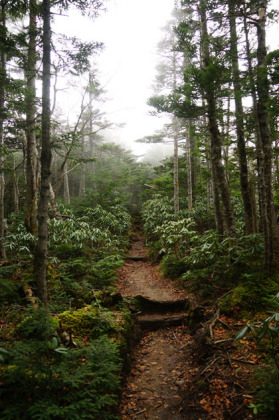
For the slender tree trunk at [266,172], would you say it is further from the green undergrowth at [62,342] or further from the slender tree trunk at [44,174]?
the slender tree trunk at [44,174]

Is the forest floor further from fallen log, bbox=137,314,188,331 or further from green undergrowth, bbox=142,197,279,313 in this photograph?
green undergrowth, bbox=142,197,279,313

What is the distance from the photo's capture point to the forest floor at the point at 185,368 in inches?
117

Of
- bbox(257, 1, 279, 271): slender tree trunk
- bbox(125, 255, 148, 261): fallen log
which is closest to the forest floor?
bbox(257, 1, 279, 271): slender tree trunk

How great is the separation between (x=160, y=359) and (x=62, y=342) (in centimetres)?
218

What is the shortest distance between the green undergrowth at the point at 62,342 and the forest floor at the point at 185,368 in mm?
489

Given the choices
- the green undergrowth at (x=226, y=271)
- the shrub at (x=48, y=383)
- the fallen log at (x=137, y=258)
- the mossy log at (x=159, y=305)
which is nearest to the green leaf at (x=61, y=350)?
the shrub at (x=48, y=383)

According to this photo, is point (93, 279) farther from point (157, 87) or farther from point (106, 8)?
point (157, 87)

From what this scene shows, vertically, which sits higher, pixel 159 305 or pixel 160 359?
pixel 159 305

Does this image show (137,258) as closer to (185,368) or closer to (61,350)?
(185,368)

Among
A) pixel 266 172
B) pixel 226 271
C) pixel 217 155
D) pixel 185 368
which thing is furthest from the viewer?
pixel 217 155

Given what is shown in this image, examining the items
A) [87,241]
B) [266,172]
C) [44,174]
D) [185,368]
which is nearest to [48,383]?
[185,368]

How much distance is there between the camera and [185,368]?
410 cm

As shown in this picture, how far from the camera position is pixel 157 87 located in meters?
15.9

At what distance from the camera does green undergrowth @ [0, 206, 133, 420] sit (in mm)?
2217
